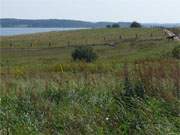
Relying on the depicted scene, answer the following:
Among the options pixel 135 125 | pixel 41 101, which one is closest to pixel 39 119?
pixel 41 101

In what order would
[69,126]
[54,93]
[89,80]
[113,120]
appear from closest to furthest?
[69,126] → [113,120] → [54,93] → [89,80]

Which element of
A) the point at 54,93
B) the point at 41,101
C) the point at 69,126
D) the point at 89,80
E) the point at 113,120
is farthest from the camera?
the point at 89,80

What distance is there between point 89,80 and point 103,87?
0.72 meters

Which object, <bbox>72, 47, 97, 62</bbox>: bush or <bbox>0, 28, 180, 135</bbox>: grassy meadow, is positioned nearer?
→ <bbox>0, 28, 180, 135</bbox>: grassy meadow

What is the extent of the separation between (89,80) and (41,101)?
79.6 inches

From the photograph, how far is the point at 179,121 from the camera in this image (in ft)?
21.2

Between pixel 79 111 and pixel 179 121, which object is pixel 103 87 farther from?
pixel 179 121

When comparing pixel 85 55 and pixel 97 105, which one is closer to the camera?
pixel 97 105

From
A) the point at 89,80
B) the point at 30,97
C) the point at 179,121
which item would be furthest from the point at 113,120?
the point at 89,80

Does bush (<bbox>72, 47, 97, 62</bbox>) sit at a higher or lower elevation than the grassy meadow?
lower

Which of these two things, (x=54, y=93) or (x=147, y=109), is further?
(x=54, y=93)

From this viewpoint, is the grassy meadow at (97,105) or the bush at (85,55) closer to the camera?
the grassy meadow at (97,105)

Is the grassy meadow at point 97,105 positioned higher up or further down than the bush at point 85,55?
higher up

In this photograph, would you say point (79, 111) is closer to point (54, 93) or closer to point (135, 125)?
point (135, 125)
